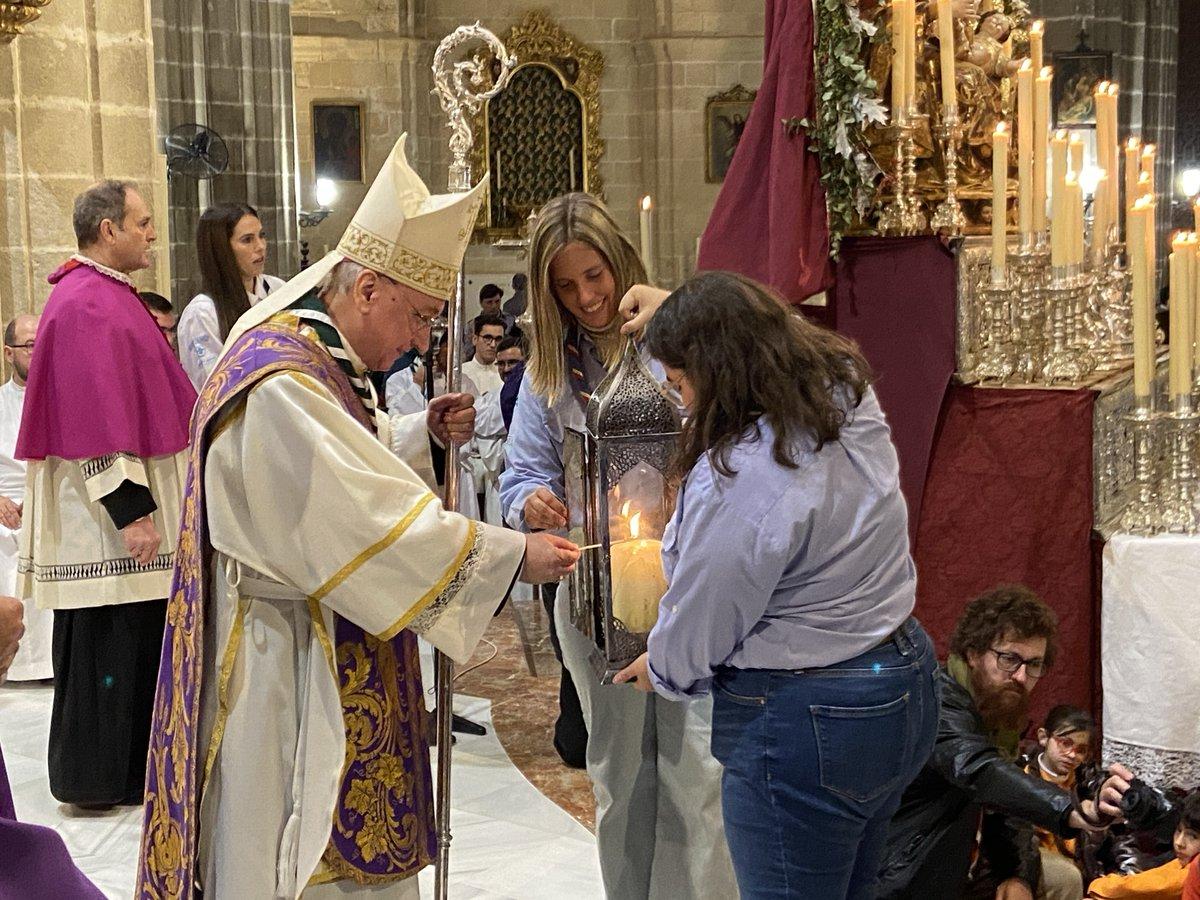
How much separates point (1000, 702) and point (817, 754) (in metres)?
1.04

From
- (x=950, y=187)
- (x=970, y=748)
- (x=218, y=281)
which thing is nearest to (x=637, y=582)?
(x=970, y=748)

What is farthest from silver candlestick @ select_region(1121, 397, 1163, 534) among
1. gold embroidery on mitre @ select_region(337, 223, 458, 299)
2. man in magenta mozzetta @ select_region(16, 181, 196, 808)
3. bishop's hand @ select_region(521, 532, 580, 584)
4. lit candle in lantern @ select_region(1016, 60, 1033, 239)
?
man in magenta mozzetta @ select_region(16, 181, 196, 808)

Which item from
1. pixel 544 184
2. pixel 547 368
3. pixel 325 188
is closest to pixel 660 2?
pixel 544 184

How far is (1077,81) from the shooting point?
1276cm

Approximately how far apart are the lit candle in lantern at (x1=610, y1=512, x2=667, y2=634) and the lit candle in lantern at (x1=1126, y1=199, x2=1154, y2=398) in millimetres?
1436

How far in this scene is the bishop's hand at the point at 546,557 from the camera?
2.77 metres

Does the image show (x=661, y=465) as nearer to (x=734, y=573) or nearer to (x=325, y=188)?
(x=734, y=573)

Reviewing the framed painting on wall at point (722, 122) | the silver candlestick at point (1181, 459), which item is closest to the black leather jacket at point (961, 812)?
the silver candlestick at point (1181, 459)

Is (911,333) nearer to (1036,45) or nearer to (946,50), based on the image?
(946,50)

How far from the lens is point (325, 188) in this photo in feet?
51.7

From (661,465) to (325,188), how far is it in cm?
1345

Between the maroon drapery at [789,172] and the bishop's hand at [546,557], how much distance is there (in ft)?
4.67

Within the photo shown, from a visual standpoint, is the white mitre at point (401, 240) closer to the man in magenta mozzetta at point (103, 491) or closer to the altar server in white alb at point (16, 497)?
the man in magenta mozzetta at point (103, 491)

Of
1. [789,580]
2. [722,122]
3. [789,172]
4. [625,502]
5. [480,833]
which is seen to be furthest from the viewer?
[722,122]
